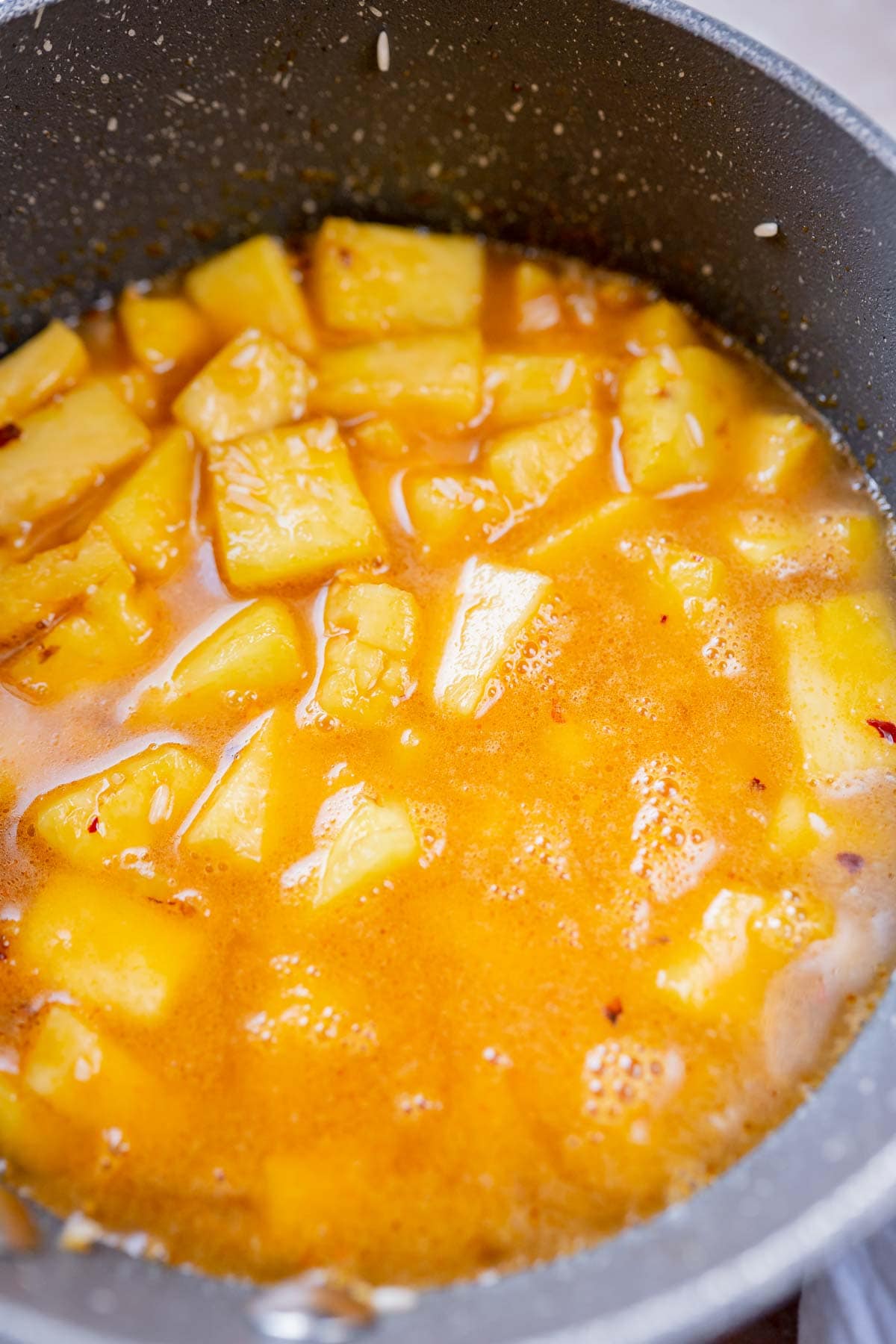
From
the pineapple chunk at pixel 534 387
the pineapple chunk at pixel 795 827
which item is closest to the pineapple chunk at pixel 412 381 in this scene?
the pineapple chunk at pixel 534 387

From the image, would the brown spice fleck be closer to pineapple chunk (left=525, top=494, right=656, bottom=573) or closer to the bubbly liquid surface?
the bubbly liquid surface

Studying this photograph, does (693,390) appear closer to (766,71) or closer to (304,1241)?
(766,71)

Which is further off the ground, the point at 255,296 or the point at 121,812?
the point at 255,296

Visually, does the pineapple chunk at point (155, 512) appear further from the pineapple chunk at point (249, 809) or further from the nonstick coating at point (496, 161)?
the nonstick coating at point (496, 161)

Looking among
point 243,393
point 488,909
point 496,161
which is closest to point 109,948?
point 488,909

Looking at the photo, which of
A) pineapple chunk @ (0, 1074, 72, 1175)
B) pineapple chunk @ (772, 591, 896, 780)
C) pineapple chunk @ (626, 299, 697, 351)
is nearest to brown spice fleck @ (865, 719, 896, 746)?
pineapple chunk @ (772, 591, 896, 780)

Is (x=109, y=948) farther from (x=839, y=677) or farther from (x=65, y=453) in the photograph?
(x=839, y=677)
